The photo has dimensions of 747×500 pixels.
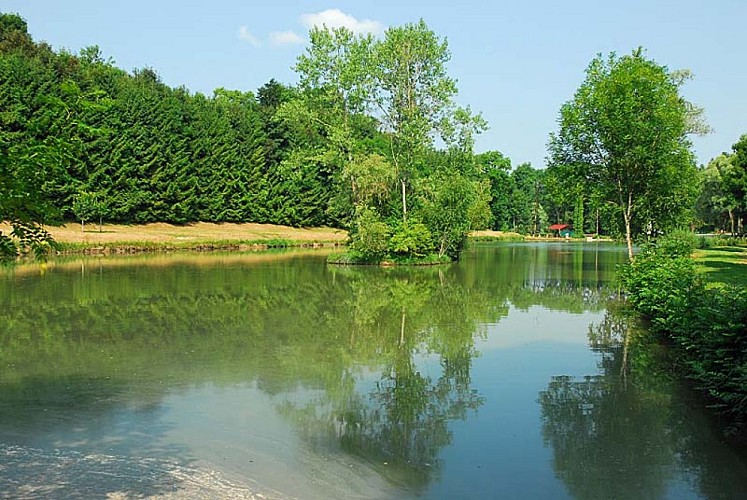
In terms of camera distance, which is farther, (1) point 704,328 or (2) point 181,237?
(2) point 181,237

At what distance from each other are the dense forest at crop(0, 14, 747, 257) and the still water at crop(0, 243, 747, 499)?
135cm

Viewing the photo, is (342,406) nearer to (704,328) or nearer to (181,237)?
(704,328)

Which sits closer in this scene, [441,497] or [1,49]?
[441,497]

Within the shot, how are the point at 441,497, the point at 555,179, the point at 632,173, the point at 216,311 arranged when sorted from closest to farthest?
the point at 441,497, the point at 216,311, the point at 632,173, the point at 555,179

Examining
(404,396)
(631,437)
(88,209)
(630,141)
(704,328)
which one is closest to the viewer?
(631,437)

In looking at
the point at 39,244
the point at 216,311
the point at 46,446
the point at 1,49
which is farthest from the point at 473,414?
the point at 1,49

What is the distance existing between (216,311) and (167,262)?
66.4ft

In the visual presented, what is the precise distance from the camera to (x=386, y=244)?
37625 mm

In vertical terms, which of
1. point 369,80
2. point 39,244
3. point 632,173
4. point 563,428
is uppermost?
point 369,80

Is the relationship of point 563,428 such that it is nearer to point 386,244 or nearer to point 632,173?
point 632,173

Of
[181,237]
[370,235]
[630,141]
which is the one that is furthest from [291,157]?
[630,141]

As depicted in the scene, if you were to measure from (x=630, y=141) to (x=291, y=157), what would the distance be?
74.6ft

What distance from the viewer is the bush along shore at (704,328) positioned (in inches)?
327

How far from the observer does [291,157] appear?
41.4 m
